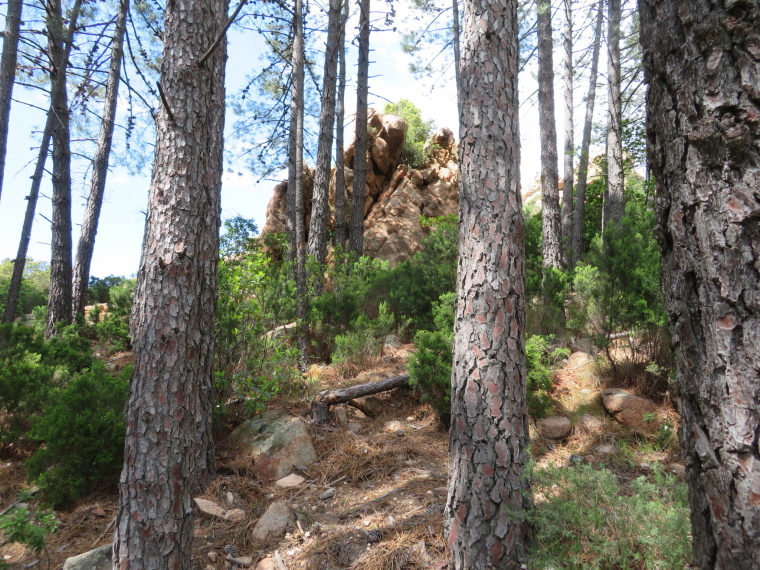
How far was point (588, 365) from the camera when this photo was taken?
201 inches

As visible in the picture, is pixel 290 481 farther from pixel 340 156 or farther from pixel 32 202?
pixel 340 156

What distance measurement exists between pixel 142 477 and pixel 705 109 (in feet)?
10.2

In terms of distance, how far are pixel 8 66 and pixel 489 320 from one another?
8.93 m

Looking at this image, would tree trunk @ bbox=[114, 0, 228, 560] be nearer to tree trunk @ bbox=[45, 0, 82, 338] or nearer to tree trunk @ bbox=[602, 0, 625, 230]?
tree trunk @ bbox=[45, 0, 82, 338]

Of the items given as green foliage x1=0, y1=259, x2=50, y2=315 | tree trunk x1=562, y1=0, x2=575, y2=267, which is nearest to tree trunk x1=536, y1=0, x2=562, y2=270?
tree trunk x1=562, y1=0, x2=575, y2=267

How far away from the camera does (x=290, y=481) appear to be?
3.74 metres

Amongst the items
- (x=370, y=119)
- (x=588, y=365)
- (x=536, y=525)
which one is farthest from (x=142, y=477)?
(x=370, y=119)

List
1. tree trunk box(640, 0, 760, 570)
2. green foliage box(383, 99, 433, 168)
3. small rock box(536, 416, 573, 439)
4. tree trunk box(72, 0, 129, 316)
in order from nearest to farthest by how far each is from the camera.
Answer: tree trunk box(640, 0, 760, 570)
small rock box(536, 416, 573, 439)
tree trunk box(72, 0, 129, 316)
green foliage box(383, 99, 433, 168)

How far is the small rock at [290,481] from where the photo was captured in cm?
368

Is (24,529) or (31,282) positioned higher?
(31,282)

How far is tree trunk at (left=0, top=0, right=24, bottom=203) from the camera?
6887 millimetres

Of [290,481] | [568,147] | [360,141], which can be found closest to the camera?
[290,481]

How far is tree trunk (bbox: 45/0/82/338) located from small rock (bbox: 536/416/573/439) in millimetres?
8527

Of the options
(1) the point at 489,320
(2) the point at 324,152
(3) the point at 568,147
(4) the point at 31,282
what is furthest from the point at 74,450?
(4) the point at 31,282
